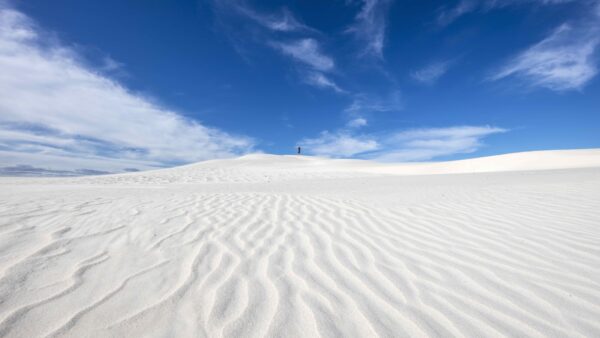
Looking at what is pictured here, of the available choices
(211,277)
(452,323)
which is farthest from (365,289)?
(211,277)

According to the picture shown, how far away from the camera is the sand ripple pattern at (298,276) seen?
191cm

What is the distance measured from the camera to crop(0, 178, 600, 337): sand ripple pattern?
1909mm

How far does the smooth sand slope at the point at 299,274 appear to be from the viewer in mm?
1913

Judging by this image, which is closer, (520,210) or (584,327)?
(584,327)

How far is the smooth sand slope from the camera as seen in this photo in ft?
6.28

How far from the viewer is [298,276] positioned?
2652mm

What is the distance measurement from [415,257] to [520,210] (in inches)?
131

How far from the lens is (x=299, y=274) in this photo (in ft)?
8.84

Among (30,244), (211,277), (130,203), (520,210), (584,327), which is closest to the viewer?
(584,327)

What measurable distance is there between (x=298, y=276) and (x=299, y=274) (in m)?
0.04

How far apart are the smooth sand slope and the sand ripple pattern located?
0.01 metres

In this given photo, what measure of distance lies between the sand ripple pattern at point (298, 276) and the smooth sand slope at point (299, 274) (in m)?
0.01

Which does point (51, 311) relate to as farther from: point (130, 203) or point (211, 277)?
point (130, 203)

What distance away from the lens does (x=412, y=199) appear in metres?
6.77
